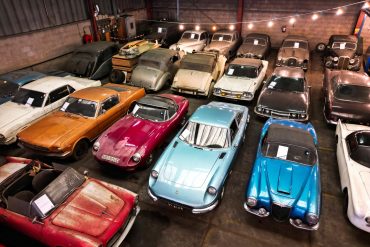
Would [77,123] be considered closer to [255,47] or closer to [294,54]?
[255,47]

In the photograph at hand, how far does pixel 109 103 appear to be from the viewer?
7.57m

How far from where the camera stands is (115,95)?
7.82 m

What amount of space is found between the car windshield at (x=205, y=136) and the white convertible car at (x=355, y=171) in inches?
101

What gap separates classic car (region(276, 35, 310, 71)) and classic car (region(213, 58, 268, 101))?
6.44 feet

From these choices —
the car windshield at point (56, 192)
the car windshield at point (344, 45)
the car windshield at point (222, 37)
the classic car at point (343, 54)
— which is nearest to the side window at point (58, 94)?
the car windshield at point (56, 192)

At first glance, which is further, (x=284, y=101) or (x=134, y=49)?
(x=134, y=49)

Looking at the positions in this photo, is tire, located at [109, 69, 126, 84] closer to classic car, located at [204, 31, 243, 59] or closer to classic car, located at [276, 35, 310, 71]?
classic car, located at [204, 31, 243, 59]

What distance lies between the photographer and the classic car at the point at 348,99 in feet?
24.4

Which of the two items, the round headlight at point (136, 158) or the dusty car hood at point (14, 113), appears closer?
the round headlight at point (136, 158)

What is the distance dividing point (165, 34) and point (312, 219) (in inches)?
507

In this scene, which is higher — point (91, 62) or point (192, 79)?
point (91, 62)

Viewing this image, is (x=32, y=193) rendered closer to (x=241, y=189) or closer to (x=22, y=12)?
(x=241, y=189)

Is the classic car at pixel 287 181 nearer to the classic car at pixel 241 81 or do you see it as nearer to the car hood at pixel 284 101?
the car hood at pixel 284 101

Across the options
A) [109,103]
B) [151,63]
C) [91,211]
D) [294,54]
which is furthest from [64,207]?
[294,54]
